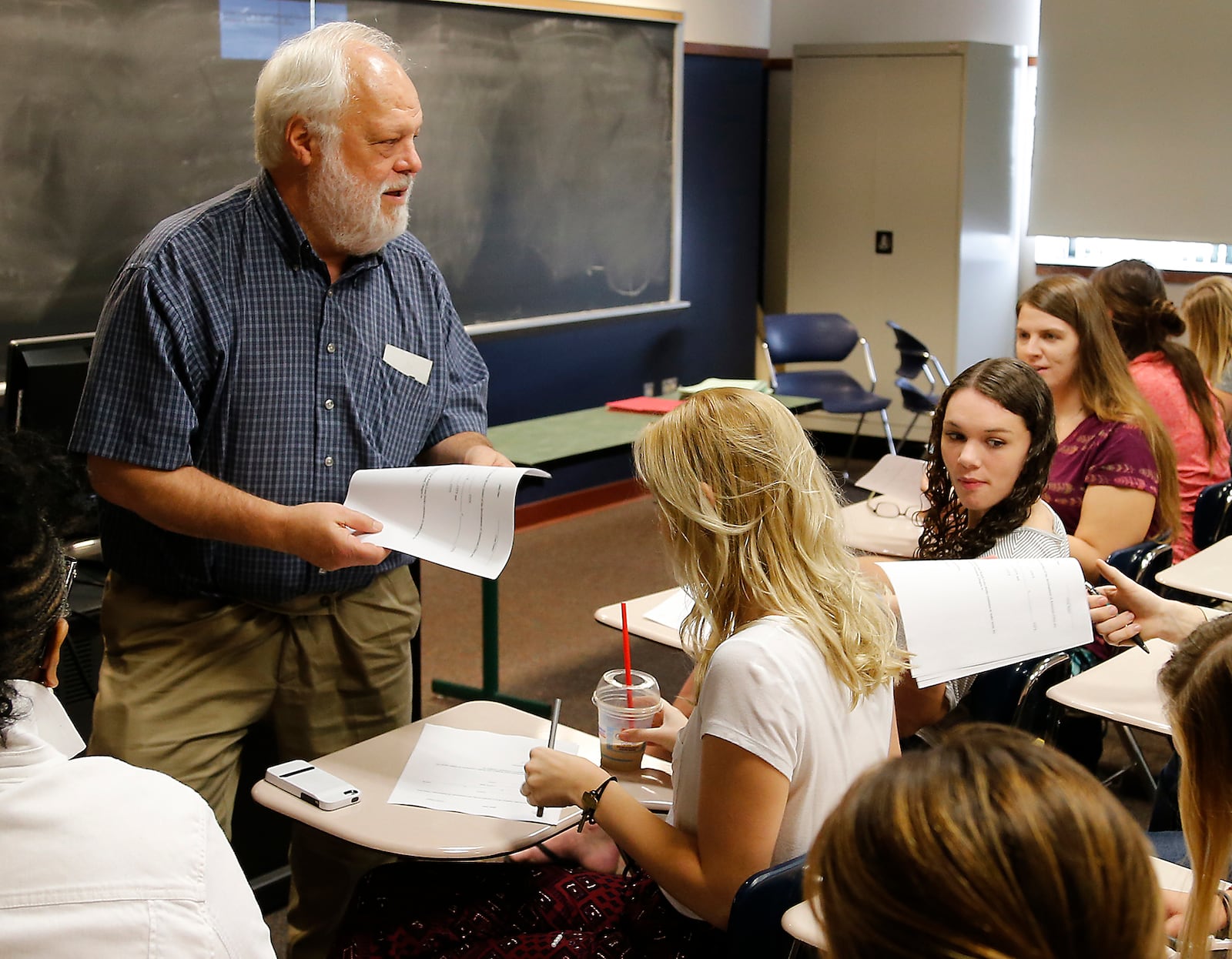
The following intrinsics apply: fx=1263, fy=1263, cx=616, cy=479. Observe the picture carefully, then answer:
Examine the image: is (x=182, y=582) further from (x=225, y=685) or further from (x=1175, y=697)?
(x=1175, y=697)

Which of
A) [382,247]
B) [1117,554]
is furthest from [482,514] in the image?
[1117,554]

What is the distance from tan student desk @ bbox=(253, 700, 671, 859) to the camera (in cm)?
165

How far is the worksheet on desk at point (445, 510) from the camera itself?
6.10ft

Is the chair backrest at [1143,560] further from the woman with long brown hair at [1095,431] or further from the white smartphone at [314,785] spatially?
the white smartphone at [314,785]

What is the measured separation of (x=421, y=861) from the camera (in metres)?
1.86

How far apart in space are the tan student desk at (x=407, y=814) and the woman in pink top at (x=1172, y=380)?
220 cm

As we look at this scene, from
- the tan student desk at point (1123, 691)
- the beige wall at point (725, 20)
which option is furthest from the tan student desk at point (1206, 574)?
the beige wall at point (725, 20)

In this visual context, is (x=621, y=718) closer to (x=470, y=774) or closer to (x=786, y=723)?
(x=470, y=774)

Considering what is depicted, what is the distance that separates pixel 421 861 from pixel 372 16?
12.5 ft

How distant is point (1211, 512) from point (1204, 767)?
7.70 ft

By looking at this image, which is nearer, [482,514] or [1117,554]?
[482,514]

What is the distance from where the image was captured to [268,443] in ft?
6.75

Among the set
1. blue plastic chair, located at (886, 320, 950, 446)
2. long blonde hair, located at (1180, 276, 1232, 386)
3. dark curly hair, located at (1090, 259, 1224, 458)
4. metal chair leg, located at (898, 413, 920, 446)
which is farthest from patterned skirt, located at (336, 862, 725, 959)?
metal chair leg, located at (898, 413, 920, 446)

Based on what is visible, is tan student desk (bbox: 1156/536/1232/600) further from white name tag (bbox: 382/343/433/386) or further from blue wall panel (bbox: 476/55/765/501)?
blue wall panel (bbox: 476/55/765/501)
